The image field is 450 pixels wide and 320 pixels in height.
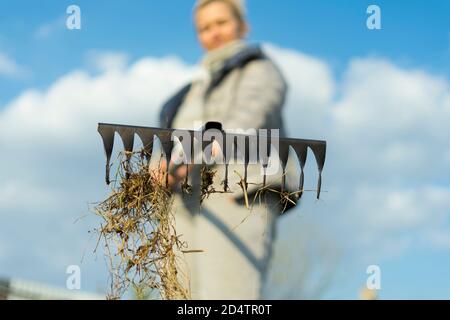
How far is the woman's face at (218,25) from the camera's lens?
12.8 ft

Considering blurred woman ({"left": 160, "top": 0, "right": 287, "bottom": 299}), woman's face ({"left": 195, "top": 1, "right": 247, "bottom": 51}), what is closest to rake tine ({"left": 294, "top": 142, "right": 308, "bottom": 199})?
blurred woman ({"left": 160, "top": 0, "right": 287, "bottom": 299})

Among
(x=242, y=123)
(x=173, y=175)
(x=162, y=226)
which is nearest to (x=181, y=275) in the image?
(x=162, y=226)

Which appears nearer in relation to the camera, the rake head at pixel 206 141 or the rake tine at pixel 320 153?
the rake head at pixel 206 141

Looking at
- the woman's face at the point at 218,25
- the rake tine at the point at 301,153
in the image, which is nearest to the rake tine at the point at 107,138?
the woman's face at the point at 218,25

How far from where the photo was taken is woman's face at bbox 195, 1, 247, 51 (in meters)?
3.91

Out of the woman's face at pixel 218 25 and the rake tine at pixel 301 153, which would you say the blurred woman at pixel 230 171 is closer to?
the woman's face at pixel 218 25

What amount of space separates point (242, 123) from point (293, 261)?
3.17 ft

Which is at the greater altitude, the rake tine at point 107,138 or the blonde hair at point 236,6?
the blonde hair at point 236,6

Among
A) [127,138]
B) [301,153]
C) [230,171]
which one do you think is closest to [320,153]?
[301,153]

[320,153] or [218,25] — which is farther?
[320,153]

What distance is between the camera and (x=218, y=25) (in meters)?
3.91

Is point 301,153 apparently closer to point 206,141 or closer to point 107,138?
point 206,141

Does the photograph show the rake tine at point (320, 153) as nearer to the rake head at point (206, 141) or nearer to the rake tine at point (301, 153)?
the rake tine at point (301, 153)
